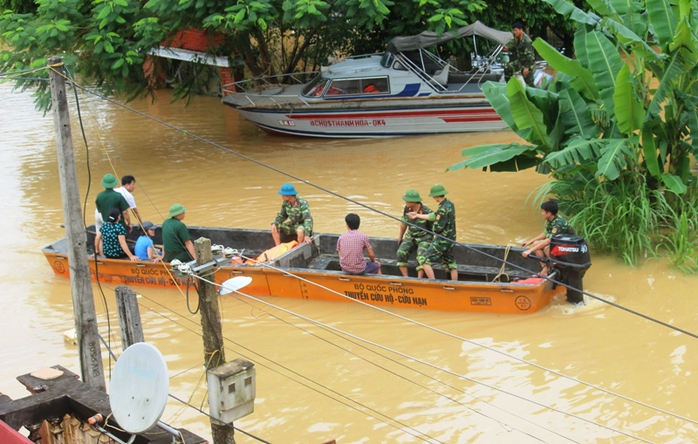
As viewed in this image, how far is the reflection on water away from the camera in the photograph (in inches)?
310

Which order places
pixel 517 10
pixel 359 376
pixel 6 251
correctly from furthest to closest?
pixel 517 10
pixel 6 251
pixel 359 376

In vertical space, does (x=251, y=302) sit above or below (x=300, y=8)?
below

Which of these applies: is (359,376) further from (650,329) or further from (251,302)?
(650,329)

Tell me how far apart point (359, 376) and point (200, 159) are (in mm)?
11803

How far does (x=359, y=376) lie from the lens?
8.84m

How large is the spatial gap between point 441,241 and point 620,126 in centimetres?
311

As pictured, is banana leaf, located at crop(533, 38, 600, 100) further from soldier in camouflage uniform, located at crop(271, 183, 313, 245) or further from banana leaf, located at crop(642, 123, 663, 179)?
soldier in camouflage uniform, located at crop(271, 183, 313, 245)

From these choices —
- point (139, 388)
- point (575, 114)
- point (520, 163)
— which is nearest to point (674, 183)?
point (575, 114)

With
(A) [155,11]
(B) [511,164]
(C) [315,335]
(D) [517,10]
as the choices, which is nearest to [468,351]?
(C) [315,335]

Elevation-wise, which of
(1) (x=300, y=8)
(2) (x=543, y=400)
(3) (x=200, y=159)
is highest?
(1) (x=300, y=8)

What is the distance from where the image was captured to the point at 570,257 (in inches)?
379

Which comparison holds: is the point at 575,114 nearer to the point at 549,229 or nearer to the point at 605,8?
the point at 605,8

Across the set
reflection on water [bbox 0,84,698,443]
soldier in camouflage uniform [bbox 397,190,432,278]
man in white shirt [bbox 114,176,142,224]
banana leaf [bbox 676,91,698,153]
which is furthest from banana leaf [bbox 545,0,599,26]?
man in white shirt [bbox 114,176,142,224]

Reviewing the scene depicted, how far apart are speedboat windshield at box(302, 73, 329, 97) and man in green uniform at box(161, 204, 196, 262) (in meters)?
9.39
